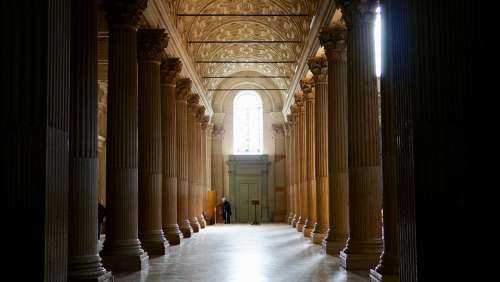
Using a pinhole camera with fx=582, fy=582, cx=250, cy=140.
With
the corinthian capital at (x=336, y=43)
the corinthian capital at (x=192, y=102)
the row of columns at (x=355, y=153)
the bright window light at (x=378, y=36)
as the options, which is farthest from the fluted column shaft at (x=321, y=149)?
the corinthian capital at (x=192, y=102)

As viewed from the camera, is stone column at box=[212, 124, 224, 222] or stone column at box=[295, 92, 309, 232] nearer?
stone column at box=[295, 92, 309, 232]

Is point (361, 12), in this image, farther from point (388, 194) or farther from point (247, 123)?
point (247, 123)

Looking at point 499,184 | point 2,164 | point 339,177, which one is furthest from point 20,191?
point 339,177

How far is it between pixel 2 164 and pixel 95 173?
3.99m

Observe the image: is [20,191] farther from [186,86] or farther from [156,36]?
[186,86]

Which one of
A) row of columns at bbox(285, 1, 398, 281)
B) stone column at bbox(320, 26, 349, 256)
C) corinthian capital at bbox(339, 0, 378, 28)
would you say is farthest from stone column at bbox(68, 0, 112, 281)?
stone column at bbox(320, 26, 349, 256)

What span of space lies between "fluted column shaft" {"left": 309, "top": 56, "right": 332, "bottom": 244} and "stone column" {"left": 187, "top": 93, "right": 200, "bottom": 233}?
9.22 meters

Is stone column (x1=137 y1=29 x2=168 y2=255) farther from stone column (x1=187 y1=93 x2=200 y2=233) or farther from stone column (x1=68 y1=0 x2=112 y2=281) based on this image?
stone column (x1=187 y1=93 x2=200 y2=233)

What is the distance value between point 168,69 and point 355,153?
10407 mm

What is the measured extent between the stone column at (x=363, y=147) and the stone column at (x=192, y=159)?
15791mm

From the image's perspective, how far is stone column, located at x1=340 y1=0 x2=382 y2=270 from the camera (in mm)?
13328

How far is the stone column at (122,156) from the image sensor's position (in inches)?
550

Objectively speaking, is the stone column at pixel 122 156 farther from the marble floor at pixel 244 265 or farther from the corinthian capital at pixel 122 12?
the marble floor at pixel 244 265

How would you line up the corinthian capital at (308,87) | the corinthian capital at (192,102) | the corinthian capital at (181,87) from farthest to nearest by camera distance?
the corinthian capital at (192,102), the corinthian capital at (181,87), the corinthian capital at (308,87)
